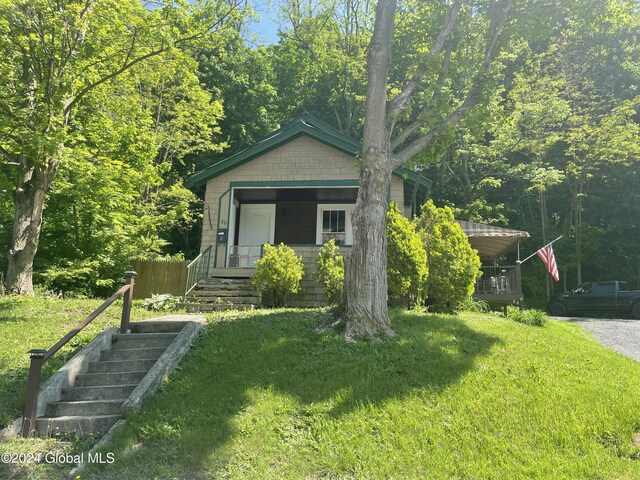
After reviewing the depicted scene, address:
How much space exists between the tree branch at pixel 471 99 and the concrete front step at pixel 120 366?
5.23 meters

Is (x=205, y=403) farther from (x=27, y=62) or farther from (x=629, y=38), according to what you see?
(x=629, y=38)

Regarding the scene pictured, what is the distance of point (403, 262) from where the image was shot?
1002 centimetres

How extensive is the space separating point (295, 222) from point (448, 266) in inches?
294

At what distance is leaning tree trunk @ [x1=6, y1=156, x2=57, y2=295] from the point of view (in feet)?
37.5

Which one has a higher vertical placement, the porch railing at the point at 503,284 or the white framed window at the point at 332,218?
the white framed window at the point at 332,218

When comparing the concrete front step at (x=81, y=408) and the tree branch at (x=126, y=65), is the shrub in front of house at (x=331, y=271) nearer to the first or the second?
the concrete front step at (x=81, y=408)

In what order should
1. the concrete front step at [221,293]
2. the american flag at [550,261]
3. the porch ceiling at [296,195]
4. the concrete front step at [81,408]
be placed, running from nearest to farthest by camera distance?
the concrete front step at [81,408] < the concrete front step at [221,293] < the american flag at [550,261] < the porch ceiling at [296,195]

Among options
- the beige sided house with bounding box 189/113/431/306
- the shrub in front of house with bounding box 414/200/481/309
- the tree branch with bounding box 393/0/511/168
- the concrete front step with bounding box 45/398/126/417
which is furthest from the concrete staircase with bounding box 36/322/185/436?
the beige sided house with bounding box 189/113/431/306

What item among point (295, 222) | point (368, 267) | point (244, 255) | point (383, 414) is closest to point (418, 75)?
point (368, 267)

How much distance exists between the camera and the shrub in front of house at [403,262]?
32.7 ft

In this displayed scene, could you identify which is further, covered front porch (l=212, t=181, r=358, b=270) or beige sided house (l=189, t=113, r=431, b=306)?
covered front porch (l=212, t=181, r=358, b=270)

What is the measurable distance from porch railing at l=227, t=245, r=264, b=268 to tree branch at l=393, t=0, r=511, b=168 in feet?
25.3

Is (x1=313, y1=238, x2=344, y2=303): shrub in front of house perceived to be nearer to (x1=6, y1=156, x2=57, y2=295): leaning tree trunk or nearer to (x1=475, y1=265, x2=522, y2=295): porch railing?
(x1=475, y1=265, x2=522, y2=295): porch railing

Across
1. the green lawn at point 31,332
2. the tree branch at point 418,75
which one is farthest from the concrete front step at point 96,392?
the tree branch at point 418,75
